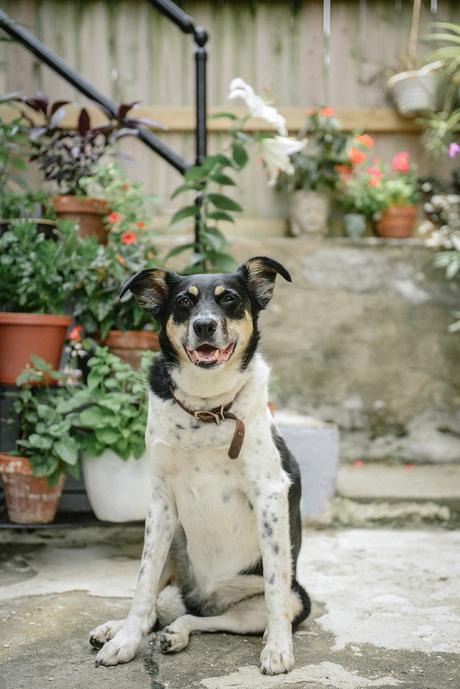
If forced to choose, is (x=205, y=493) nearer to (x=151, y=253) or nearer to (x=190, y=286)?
(x=190, y=286)

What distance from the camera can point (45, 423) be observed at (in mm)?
3072

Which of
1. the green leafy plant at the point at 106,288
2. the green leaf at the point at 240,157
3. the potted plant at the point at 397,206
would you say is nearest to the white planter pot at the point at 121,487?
the green leafy plant at the point at 106,288

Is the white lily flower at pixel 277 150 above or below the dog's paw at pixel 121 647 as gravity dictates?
above

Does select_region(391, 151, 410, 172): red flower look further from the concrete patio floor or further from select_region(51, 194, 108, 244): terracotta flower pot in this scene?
the concrete patio floor

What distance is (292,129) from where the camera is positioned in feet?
16.8

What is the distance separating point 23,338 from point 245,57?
3033 mm

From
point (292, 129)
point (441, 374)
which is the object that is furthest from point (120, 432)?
point (292, 129)

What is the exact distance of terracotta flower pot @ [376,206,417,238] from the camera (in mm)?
4836

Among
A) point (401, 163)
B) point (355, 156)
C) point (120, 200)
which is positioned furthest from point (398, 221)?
point (120, 200)

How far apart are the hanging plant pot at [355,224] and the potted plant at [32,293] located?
2165 millimetres

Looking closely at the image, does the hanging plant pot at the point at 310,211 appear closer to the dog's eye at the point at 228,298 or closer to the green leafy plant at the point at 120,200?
the green leafy plant at the point at 120,200

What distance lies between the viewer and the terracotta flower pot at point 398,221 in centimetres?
484

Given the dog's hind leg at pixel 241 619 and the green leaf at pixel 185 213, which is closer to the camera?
the dog's hind leg at pixel 241 619

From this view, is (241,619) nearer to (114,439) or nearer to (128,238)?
(114,439)
